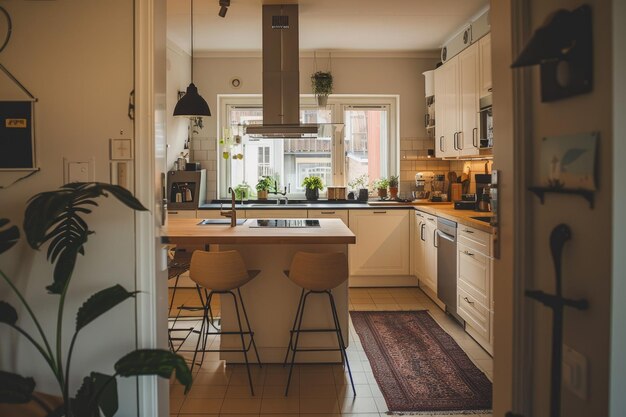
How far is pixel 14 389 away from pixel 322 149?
5.15 metres

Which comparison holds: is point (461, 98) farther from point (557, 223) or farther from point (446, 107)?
point (557, 223)

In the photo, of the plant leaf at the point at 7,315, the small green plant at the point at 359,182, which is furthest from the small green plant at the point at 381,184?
the plant leaf at the point at 7,315

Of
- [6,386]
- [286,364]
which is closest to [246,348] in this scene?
[286,364]

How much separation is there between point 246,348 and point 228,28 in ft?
10.8

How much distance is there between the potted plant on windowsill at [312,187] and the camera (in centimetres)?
622

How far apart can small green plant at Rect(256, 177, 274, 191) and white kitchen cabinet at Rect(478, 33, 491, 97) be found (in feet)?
9.35

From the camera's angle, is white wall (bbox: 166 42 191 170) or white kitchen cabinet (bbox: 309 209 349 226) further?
white kitchen cabinet (bbox: 309 209 349 226)

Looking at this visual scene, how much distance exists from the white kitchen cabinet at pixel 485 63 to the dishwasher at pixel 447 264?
1.19m

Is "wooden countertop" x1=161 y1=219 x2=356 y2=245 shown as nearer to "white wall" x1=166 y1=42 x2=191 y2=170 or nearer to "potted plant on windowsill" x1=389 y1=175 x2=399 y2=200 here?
"white wall" x1=166 y1=42 x2=191 y2=170

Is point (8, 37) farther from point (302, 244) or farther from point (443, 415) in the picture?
point (443, 415)

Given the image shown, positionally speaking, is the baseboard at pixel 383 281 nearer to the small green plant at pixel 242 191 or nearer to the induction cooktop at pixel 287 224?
the small green plant at pixel 242 191

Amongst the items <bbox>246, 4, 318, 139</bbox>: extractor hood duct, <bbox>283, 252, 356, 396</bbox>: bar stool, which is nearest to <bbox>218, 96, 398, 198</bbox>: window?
<bbox>246, 4, 318, 139</bbox>: extractor hood duct

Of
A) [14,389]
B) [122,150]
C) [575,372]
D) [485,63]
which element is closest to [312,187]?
[485,63]

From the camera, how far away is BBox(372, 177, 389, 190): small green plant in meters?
6.30
